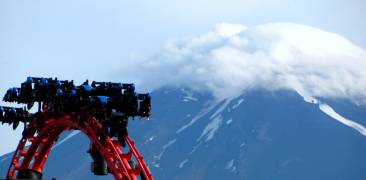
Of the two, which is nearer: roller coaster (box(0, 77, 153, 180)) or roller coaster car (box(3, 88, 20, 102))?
roller coaster (box(0, 77, 153, 180))

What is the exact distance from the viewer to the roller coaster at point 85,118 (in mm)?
53812

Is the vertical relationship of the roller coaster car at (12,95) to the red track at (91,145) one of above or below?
above

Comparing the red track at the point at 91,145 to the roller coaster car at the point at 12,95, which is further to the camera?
the roller coaster car at the point at 12,95

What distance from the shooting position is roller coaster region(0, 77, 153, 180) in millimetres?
53812

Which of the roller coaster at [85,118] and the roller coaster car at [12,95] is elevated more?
the roller coaster car at [12,95]

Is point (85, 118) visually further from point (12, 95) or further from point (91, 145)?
point (12, 95)

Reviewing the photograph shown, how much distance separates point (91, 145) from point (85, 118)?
1.94 metres

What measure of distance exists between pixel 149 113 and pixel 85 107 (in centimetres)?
596

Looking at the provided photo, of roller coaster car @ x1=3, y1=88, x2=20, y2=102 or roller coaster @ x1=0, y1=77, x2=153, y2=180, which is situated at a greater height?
roller coaster car @ x1=3, y1=88, x2=20, y2=102

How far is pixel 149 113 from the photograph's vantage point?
198 ft

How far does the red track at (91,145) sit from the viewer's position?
52.7 meters

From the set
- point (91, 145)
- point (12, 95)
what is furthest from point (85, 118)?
point (12, 95)

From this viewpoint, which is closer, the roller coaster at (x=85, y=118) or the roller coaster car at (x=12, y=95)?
the roller coaster at (x=85, y=118)

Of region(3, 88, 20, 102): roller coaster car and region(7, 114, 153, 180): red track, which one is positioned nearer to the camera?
region(7, 114, 153, 180): red track
